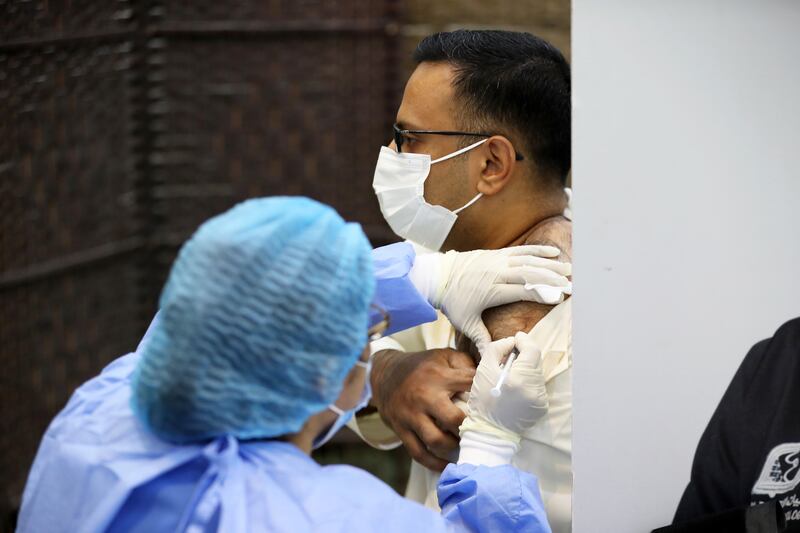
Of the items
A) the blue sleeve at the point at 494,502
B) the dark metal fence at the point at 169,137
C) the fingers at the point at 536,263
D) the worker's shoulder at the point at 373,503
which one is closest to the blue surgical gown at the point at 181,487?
the worker's shoulder at the point at 373,503

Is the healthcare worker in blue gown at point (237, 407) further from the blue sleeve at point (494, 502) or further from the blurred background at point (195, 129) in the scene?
the blurred background at point (195, 129)

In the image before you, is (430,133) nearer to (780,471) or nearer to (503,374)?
(503,374)

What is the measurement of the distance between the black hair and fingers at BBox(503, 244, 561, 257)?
0.24 m

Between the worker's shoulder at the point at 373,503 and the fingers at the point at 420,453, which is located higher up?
the worker's shoulder at the point at 373,503

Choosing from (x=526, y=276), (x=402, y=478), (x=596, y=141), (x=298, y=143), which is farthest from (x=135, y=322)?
(x=596, y=141)

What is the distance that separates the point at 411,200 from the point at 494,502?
29.6 inches

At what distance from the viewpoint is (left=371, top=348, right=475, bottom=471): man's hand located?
6.50ft

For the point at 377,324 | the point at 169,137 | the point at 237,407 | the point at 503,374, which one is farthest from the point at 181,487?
the point at 169,137

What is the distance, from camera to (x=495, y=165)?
2.07 metres

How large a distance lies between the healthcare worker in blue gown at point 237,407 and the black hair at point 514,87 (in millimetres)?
761

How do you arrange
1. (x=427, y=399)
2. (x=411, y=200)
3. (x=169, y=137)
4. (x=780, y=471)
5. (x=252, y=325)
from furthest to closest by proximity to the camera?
(x=169, y=137) < (x=411, y=200) < (x=427, y=399) < (x=780, y=471) < (x=252, y=325)

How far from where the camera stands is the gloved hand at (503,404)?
1762 mm

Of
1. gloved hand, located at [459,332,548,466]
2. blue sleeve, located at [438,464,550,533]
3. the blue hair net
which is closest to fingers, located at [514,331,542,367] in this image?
gloved hand, located at [459,332,548,466]

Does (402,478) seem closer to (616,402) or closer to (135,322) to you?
(135,322)
